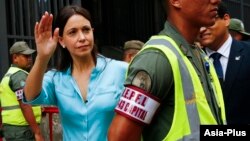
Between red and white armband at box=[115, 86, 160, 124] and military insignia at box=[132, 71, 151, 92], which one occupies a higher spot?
military insignia at box=[132, 71, 151, 92]

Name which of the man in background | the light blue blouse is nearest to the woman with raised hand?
the light blue blouse

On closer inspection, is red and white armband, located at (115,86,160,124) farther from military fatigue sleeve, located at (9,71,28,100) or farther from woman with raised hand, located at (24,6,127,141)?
military fatigue sleeve, located at (9,71,28,100)

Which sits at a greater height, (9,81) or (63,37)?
(63,37)

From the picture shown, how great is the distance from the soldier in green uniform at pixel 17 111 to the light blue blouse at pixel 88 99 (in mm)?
2779

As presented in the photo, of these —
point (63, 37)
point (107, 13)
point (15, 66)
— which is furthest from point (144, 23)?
point (63, 37)

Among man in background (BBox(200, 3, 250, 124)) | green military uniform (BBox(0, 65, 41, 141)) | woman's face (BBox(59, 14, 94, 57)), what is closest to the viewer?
woman's face (BBox(59, 14, 94, 57))

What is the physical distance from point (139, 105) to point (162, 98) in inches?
3.7

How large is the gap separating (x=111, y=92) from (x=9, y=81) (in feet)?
10.4

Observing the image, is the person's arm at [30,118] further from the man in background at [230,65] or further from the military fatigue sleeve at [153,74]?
the military fatigue sleeve at [153,74]

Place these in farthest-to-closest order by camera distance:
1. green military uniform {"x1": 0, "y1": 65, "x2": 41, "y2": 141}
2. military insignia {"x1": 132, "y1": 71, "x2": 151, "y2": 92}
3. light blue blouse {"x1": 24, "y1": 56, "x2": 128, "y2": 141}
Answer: green military uniform {"x1": 0, "y1": 65, "x2": 41, "y2": 141}
light blue blouse {"x1": 24, "y1": 56, "x2": 128, "y2": 141}
military insignia {"x1": 132, "y1": 71, "x2": 151, "y2": 92}

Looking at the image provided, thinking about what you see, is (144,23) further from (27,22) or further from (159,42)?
(159,42)

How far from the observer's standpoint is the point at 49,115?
6852 millimetres

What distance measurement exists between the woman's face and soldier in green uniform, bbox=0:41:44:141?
2841 mm

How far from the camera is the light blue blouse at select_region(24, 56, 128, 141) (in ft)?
9.64
